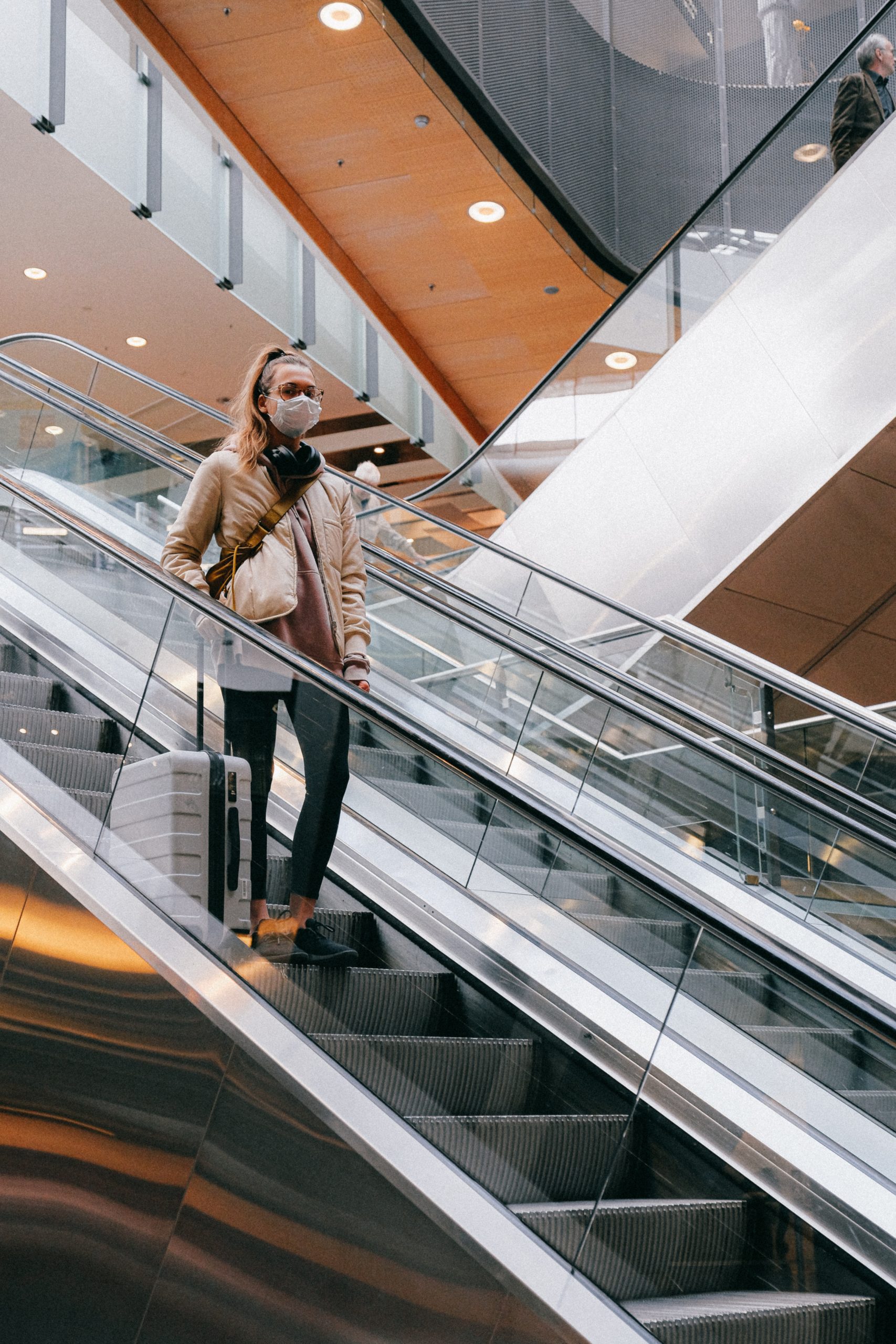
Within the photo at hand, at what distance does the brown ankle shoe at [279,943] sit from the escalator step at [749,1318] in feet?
3.58

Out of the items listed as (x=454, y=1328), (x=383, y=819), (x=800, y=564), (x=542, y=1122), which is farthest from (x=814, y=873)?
(x=800, y=564)

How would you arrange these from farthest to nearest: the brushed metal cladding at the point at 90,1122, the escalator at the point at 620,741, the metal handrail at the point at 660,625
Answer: the metal handrail at the point at 660,625
the escalator at the point at 620,741
the brushed metal cladding at the point at 90,1122

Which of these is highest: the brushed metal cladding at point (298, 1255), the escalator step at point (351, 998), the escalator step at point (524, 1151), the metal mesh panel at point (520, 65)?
the metal mesh panel at point (520, 65)

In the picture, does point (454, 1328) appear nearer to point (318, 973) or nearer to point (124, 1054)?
point (318, 973)

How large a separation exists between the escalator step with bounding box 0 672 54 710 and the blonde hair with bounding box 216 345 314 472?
139 cm

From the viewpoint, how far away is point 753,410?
757 cm

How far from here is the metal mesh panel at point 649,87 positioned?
12711mm

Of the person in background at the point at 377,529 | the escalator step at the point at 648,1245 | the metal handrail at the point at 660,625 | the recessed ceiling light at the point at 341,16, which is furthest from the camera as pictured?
the recessed ceiling light at the point at 341,16

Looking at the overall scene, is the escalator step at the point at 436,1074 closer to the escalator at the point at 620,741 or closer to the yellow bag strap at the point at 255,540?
the escalator at the point at 620,741

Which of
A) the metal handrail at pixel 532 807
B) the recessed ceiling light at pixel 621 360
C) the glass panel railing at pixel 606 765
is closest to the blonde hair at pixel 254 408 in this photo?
the metal handrail at pixel 532 807

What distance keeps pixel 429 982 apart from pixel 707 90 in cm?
1466

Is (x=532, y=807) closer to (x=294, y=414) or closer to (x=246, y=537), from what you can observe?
(x=246, y=537)

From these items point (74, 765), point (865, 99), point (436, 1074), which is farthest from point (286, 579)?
point (865, 99)

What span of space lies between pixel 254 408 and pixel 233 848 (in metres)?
1.32
